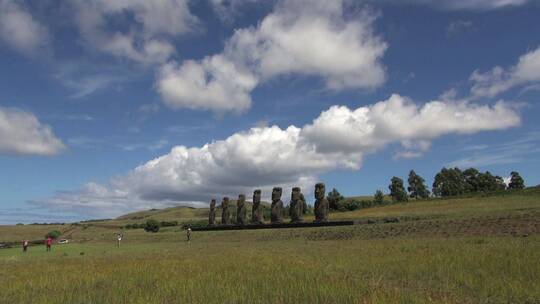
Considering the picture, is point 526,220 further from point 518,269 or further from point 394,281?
point 394,281

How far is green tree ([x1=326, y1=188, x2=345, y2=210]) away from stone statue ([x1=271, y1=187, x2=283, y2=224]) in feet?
161

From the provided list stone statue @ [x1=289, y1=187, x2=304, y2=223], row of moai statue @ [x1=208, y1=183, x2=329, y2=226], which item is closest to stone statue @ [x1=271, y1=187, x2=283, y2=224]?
row of moai statue @ [x1=208, y1=183, x2=329, y2=226]

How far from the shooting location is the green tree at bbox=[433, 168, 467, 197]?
14112cm

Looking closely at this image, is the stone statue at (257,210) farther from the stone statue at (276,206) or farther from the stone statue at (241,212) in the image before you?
the stone statue at (276,206)

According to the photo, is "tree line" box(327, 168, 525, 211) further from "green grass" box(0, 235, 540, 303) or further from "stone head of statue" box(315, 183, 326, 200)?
"green grass" box(0, 235, 540, 303)

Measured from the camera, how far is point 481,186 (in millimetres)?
136125

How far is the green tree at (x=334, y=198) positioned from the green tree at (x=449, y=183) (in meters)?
36.0

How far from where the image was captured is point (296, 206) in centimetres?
5991

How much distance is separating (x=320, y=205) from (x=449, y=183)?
97.5 metres

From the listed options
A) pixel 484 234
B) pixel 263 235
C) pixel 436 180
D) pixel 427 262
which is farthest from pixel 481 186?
pixel 427 262

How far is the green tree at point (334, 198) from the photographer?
370ft

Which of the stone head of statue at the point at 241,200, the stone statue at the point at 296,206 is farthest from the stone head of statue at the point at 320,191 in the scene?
the stone head of statue at the point at 241,200

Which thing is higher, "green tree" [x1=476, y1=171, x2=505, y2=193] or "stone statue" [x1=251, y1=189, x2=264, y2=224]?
"green tree" [x1=476, y1=171, x2=505, y2=193]

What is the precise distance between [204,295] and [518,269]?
8.63 meters
